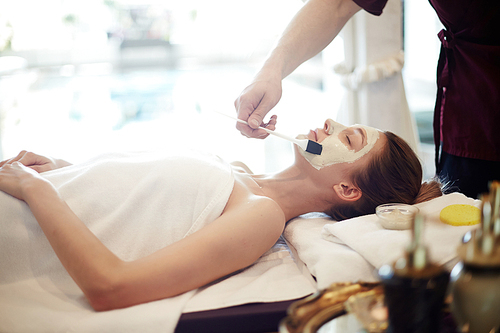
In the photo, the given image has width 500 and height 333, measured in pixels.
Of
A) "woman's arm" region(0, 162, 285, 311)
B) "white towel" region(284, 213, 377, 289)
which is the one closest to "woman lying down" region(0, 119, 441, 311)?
"woman's arm" region(0, 162, 285, 311)

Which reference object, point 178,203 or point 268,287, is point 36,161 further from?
point 268,287

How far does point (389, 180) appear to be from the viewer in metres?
1.33

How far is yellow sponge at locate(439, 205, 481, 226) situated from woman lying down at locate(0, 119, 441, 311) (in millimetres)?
249

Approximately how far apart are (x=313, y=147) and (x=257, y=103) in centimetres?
26

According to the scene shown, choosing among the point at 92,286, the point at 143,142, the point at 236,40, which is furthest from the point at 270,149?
the point at 236,40

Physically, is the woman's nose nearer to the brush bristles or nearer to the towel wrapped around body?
the brush bristles

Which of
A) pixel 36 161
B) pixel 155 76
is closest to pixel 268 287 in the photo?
pixel 36 161

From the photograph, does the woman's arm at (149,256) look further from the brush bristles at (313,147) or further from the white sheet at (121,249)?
the brush bristles at (313,147)

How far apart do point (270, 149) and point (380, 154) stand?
1984 mm

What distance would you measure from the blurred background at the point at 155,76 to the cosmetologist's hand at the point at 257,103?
0.77 feet

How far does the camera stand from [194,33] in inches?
287

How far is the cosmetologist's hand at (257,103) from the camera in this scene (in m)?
1.34

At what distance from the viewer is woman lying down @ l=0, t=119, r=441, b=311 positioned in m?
0.94

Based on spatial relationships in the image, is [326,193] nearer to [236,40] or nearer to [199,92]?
[199,92]
